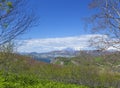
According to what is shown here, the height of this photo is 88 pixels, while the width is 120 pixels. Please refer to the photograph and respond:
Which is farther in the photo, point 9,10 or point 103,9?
point 103,9

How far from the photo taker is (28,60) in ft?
101

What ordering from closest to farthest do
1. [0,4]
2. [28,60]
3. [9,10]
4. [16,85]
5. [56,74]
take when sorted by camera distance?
[16,85]
[0,4]
[9,10]
[56,74]
[28,60]

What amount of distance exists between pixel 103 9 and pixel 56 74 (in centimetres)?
1157

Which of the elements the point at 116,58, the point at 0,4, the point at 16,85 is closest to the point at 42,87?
the point at 16,85

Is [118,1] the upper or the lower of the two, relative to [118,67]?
upper

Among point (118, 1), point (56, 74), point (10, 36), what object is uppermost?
point (118, 1)

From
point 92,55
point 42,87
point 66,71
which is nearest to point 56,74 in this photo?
point 66,71

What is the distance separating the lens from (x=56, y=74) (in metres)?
29.0

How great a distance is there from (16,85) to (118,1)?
13063 mm

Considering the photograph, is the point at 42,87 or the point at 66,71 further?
the point at 66,71

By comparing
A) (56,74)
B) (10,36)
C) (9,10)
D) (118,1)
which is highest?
(118,1)

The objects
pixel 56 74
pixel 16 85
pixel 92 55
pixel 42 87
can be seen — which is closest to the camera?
pixel 16 85

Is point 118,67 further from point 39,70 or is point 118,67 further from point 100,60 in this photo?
point 39,70

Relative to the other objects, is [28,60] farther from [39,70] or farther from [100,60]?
[100,60]
